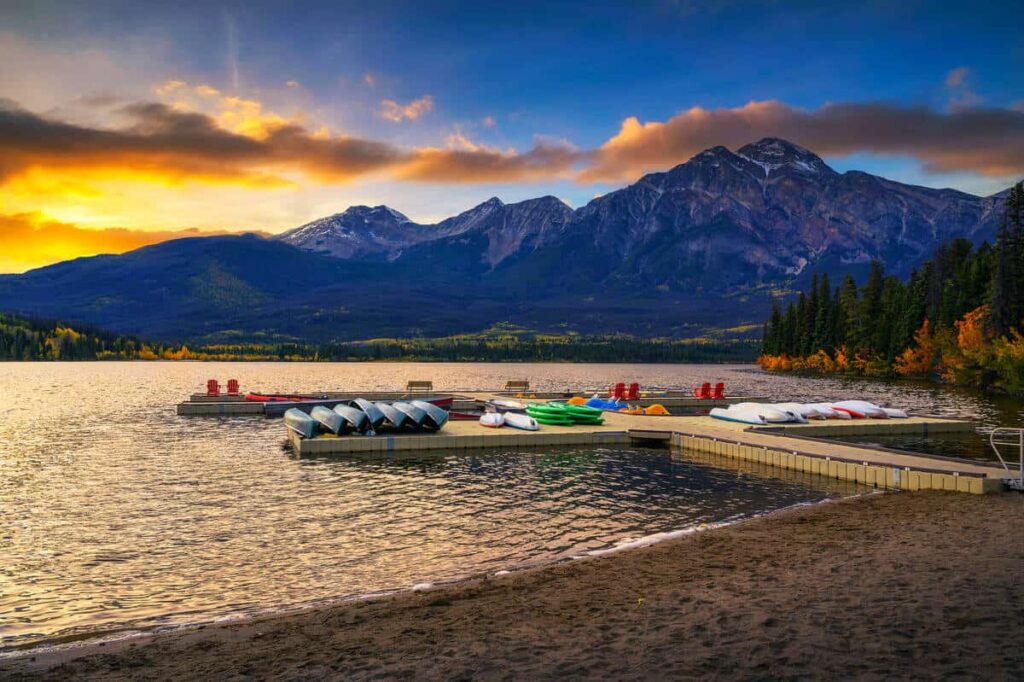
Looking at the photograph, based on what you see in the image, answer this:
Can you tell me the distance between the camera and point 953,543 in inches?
658

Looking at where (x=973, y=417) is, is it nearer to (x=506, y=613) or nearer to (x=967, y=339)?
(x=967, y=339)

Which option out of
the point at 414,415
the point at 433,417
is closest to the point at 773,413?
the point at 433,417

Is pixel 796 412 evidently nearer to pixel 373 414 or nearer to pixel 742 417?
pixel 742 417

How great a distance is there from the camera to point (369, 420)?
38.8 m

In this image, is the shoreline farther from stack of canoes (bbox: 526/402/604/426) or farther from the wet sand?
stack of canoes (bbox: 526/402/604/426)

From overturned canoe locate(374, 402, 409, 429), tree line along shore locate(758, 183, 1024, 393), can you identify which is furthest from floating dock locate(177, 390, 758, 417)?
tree line along shore locate(758, 183, 1024, 393)

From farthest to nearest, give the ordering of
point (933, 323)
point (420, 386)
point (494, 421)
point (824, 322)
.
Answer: point (824, 322)
point (933, 323)
point (420, 386)
point (494, 421)

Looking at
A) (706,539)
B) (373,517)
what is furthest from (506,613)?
(373,517)

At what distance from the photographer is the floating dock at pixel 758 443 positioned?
27.1 metres

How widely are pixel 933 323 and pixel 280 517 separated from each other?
400 ft

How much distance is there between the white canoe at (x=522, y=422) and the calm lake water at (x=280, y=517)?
3.42 metres

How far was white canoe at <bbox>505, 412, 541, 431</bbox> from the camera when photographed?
4122 centimetres

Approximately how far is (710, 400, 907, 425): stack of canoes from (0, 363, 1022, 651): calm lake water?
34.6ft

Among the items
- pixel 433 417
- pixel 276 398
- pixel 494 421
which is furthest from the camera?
pixel 276 398
